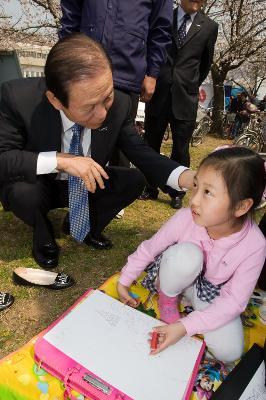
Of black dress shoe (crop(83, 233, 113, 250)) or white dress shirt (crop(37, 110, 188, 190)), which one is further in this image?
black dress shoe (crop(83, 233, 113, 250))

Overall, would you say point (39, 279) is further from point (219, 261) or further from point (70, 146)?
point (219, 261)

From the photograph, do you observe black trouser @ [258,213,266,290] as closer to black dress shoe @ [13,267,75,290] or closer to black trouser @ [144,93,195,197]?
black dress shoe @ [13,267,75,290]

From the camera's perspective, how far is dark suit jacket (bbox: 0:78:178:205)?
6.92ft

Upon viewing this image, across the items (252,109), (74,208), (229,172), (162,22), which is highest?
(162,22)

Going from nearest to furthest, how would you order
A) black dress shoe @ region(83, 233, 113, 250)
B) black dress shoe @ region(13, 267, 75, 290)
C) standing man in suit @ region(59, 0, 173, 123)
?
black dress shoe @ region(13, 267, 75, 290)
standing man in suit @ region(59, 0, 173, 123)
black dress shoe @ region(83, 233, 113, 250)

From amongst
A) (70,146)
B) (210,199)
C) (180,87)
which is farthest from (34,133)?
(180,87)

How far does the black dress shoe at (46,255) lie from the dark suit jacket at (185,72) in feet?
6.23

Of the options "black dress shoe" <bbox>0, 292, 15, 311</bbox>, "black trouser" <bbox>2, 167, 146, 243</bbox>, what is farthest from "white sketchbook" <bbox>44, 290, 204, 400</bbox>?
"black trouser" <bbox>2, 167, 146, 243</bbox>

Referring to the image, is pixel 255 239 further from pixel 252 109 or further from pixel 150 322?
pixel 252 109

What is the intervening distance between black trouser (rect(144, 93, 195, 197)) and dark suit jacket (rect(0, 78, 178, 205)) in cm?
137

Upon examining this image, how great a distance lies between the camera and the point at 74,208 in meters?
2.34

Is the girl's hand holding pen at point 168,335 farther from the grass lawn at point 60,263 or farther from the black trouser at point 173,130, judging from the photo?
the black trouser at point 173,130

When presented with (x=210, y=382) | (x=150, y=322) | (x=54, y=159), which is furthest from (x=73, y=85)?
(x=210, y=382)

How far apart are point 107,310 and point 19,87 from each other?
1.34 m
